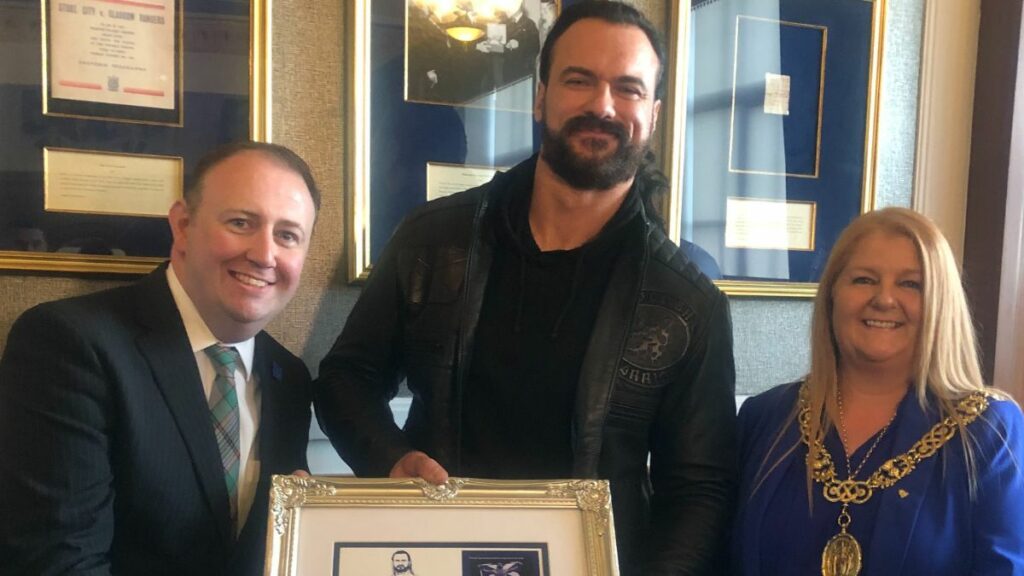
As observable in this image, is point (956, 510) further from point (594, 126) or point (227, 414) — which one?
point (227, 414)

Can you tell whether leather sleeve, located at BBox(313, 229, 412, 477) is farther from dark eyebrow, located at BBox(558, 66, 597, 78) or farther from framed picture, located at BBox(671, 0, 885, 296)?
framed picture, located at BBox(671, 0, 885, 296)

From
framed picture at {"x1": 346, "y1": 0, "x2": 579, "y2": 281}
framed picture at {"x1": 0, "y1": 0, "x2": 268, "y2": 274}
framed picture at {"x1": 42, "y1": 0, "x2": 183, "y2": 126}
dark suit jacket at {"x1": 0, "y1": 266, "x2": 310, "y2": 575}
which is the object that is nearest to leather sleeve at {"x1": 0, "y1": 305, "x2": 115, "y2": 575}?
dark suit jacket at {"x1": 0, "y1": 266, "x2": 310, "y2": 575}

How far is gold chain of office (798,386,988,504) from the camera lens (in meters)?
1.32

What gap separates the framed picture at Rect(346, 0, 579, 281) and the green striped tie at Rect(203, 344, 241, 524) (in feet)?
1.30

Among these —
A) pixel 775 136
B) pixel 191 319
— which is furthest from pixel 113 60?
Result: pixel 775 136

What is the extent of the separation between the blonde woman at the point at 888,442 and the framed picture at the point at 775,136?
0.50m

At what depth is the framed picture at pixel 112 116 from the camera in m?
1.47

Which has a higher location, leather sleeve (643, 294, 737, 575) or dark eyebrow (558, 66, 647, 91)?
dark eyebrow (558, 66, 647, 91)

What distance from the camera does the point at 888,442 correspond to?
1371mm

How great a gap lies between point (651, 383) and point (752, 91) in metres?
0.93

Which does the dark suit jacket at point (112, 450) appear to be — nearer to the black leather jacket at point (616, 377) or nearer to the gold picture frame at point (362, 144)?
the black leather jacket at point (616, 377)

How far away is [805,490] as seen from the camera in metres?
1.38

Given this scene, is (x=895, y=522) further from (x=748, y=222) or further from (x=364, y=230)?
(x=364, y=230)

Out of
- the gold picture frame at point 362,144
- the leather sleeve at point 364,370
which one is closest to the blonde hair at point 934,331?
the leather sleeve at point 364,370
